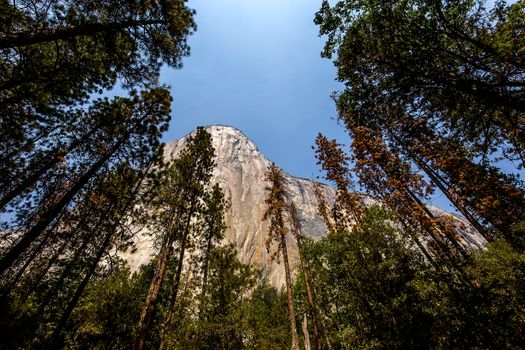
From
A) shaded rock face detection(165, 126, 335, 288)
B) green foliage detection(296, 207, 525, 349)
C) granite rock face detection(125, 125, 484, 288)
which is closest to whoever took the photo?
green foliage detection(296, 207, 525, 349)

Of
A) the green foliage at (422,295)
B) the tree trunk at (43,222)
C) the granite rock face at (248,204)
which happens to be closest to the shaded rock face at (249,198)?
the granite rock face at (248,204)

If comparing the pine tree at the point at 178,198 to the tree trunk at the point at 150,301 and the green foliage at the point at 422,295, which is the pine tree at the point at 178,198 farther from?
the green foliage at the point at 422,295

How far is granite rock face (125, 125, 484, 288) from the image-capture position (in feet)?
189

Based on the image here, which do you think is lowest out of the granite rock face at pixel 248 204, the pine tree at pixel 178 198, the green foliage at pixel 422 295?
the green foliage at pixel 422 295

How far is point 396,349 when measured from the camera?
11.9 metres

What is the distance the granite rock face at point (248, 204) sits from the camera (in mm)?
57656

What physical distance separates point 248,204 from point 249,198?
2.13m

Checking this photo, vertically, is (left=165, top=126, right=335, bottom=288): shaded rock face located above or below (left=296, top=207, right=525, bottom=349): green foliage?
above

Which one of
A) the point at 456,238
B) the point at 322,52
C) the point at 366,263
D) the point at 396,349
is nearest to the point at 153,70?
the point at 322,52

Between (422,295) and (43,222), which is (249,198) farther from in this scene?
(43,222)

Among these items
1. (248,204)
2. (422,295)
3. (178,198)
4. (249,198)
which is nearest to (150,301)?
(178,198)

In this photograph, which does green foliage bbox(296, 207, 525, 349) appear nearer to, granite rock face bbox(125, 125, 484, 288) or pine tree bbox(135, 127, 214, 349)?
pine tree bbox(135, 127, 214, 349)

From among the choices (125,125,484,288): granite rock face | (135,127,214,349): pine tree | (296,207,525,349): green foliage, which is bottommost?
(296,207,525,349): green foliage

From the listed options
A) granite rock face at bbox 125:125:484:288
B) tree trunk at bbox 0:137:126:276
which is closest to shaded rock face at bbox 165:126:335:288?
granite rock face at bbox 125:125:484:288
